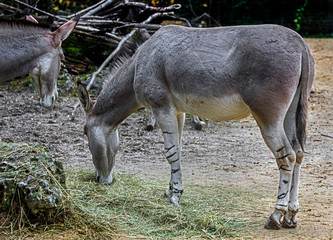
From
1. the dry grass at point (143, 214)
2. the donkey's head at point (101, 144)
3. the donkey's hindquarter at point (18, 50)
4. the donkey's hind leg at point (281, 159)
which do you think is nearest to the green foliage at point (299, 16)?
the dry grass at point (143, 214)

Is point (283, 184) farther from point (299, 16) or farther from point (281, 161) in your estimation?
point (299, 16)

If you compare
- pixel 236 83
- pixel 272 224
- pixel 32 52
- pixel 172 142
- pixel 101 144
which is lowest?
pixel 101 144

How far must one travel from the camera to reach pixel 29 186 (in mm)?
4457

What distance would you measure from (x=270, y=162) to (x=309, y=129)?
2.09 meters

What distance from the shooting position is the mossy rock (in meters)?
4.43

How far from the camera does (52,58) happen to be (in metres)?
6.23

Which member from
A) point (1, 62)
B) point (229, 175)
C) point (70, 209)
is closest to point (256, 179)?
point (229, 175)

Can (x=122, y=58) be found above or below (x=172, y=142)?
above

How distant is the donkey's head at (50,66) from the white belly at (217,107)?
→ 176 cm

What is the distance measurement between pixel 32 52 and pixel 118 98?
114 centimetres

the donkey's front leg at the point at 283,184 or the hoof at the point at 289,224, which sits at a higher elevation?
the donkey's front leg at the point at 283,184

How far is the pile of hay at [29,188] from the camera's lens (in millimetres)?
4430

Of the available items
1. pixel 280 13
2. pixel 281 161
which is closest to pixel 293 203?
pixel 281 161

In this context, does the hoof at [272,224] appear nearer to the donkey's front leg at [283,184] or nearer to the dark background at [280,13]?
the donkey's front leg at [283,184]
